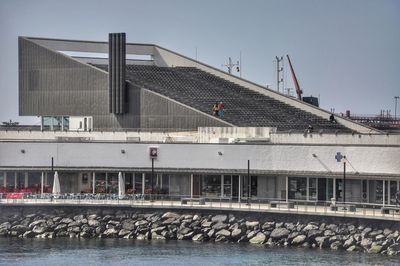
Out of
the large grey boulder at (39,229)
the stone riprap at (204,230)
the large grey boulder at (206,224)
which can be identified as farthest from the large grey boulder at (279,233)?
the large grey boulder at (39,229)

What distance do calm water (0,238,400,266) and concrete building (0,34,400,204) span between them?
36.6 feet

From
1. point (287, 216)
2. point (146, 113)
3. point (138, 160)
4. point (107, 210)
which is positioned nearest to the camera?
point (287, 216)

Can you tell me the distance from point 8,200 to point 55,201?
13.3ft

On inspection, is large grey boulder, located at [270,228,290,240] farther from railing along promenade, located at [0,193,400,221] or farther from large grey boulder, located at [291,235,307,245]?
railing along promenade, located at [0,193,400,221]

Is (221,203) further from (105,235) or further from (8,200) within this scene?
(8,200)

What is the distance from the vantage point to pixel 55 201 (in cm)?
10681

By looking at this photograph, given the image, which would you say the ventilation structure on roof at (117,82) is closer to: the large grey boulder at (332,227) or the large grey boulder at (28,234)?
the large grey boulder at (28,234)

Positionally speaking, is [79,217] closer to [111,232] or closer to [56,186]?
[111,232]

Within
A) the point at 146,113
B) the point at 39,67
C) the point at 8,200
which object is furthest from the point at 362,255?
the point at 39,67

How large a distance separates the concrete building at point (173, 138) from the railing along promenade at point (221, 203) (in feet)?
8.37

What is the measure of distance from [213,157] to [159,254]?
2192cm

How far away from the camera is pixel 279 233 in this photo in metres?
96.7

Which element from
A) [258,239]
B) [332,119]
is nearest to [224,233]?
[258,239]

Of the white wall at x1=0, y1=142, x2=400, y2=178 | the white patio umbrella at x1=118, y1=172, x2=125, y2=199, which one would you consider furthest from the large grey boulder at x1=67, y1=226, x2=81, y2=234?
the white wall at x1=0, y1=142, x2=400, y2=178
